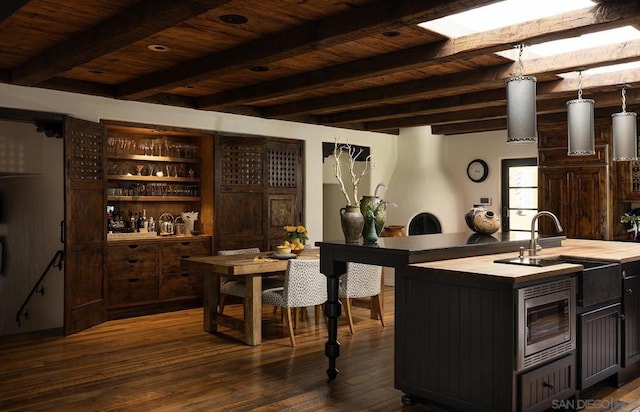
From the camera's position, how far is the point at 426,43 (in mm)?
4426

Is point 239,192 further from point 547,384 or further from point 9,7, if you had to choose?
point 547,384

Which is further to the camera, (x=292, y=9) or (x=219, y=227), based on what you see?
(x=219, y=227)

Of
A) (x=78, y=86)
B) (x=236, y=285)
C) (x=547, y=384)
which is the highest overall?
(x=78, y=86)

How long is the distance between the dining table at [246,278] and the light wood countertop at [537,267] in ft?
6.30

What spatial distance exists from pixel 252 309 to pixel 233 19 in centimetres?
249

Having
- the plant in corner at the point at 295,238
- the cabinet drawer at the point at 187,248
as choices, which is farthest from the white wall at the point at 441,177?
the plant in corner at the point at 295,238

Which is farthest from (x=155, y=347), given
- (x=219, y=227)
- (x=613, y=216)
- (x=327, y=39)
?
(x=613, y=216)

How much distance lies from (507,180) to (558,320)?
5467mm

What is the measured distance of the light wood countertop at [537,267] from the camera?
3.08 metres

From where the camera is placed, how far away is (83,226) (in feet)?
18.8

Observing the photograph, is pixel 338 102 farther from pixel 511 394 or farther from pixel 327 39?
pixel 511 394

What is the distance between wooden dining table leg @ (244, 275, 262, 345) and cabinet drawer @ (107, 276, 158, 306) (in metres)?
1.93

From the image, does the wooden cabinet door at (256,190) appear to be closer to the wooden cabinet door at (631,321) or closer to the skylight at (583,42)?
the skylight at (583,42)

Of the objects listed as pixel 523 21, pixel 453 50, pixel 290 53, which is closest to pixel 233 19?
pixel 290 53
